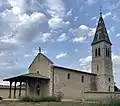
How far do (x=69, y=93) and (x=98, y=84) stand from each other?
1006 cm

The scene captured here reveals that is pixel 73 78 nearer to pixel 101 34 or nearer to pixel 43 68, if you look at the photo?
pixel 43 68

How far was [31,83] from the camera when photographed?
43.8 meters

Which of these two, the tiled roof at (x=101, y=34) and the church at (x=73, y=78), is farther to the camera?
the tiled roof at (x=101, y=34)

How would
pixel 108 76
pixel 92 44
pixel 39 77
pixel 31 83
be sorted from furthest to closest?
pixel 92 44
pixel 108 76
pixel 31 83
pixel 39 77

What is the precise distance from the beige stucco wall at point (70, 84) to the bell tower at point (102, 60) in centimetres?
546

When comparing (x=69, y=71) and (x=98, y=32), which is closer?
(x=69, y=71)

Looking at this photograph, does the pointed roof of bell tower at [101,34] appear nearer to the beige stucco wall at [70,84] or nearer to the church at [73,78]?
the church at [73,78]

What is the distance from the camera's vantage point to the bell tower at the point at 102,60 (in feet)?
172

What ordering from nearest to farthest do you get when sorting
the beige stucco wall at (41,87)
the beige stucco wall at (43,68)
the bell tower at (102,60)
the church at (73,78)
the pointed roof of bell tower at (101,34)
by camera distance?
the church at (73,78) < the beige stucco wall at (43,68) < the beige stucco wall at (41,87) < the bell tower at (102,60) < the pointed roof of bell tower at (101,34)

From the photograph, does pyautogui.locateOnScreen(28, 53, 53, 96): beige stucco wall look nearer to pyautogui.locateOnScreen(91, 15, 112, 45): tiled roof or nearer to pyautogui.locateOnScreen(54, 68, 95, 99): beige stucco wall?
pyautogui.locateOnScreen(54, 68, 95, 99): beige stucco wall

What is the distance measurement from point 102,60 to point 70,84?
42.5ft

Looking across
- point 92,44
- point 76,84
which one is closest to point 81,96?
point 76,84

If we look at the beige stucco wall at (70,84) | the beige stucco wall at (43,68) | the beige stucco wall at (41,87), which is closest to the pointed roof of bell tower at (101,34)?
the beige stucco wall at (70,84)

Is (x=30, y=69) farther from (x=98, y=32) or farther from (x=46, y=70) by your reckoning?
(x=98, y=32)
